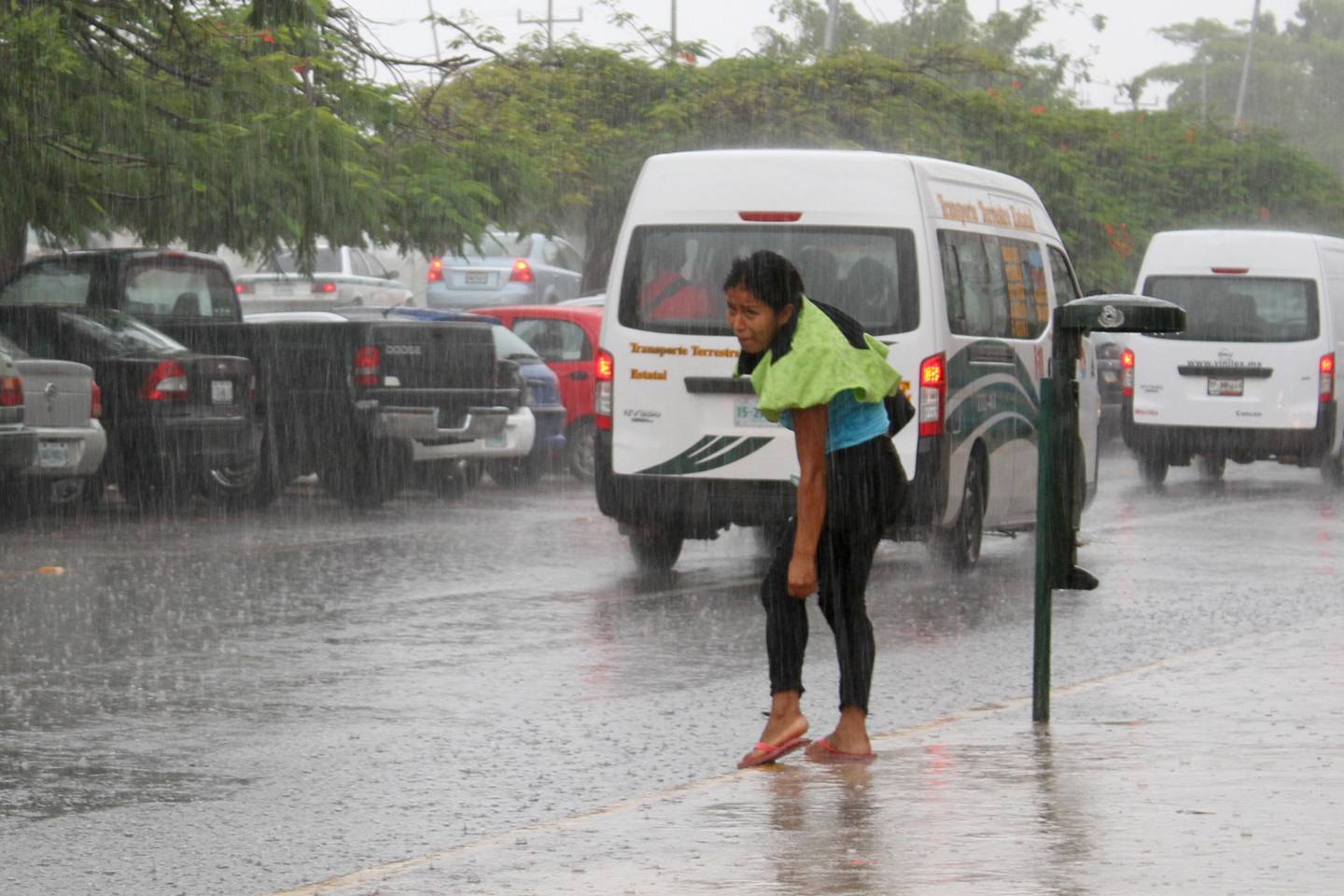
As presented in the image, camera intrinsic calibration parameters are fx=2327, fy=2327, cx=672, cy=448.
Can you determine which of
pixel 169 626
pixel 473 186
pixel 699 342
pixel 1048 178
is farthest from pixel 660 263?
pixel 1048 178

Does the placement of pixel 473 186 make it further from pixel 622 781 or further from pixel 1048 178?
pixel 1048 178

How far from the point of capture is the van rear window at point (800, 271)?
12484 mm

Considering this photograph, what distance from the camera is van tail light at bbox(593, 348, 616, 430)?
12766mm

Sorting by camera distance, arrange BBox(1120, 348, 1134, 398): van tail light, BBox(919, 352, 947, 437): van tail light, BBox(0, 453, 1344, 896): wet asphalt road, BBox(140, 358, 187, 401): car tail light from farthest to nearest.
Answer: BBox(1120, 348, 1134, 398): van tail light → BBox(140, 358, 187, 401): car tail light → BBox(919, 352, 947, 437): van tail light → BBox(0, 453, 1344, 896): wet asphalt road

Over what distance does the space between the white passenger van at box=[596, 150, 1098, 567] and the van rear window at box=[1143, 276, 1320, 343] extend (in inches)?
357

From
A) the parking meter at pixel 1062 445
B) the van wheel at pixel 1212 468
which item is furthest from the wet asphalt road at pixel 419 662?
the van wheel at pixel 1212 468

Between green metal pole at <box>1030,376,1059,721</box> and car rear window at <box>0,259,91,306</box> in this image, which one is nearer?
green metal pole at <box>1030,376,1059,721</box>

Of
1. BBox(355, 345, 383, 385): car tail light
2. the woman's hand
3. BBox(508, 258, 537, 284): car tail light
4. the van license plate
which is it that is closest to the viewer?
the woman's hand

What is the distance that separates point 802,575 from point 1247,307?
50.1ft

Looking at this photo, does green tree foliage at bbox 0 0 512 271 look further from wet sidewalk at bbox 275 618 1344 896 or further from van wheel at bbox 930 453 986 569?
wet sidewalk at bbox 275 618 1344 896

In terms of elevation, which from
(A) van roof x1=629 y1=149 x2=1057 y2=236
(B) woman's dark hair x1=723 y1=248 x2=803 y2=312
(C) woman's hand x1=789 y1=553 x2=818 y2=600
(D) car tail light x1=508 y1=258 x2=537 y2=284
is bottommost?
(C) woman's hand x1=789 y1=553 x2=818 y2=600

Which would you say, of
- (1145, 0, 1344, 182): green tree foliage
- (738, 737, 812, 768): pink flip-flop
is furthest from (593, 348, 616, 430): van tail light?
(1145, 0, 1344, 182): green tree foliage

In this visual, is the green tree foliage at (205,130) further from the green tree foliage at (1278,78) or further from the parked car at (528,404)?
the green tree foliage at (1278,78)

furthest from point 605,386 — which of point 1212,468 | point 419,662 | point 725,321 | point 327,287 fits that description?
point 327,287
